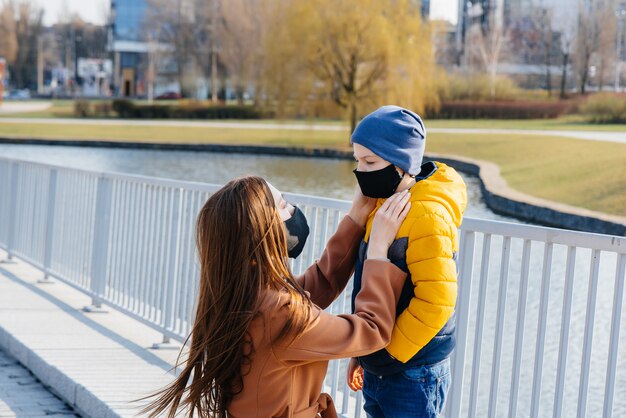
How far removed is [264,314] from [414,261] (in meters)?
0.42

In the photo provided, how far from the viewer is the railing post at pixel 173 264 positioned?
235 inches

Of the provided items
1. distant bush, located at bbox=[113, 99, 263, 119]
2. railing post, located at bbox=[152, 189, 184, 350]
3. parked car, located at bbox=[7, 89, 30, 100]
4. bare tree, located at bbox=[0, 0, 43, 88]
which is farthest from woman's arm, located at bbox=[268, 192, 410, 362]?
bare tree, located at bbox=[0, 0, 43, 88]

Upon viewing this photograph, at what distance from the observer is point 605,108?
188 ft

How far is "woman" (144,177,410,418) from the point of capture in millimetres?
2500

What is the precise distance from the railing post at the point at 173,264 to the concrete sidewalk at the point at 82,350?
0.17m

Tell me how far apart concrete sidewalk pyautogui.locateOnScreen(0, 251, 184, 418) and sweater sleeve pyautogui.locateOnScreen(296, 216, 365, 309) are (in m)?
1.79

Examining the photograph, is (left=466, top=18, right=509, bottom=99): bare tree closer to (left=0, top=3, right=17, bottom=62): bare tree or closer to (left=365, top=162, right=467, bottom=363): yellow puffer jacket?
(left=0, top=3, right=17, bottom=62): bare tree

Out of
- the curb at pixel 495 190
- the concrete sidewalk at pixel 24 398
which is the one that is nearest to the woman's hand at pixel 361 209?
the concrete sidewalk at pixel 24 398

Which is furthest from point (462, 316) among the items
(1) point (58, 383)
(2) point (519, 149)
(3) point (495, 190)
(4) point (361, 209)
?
(2) point (519, 149)

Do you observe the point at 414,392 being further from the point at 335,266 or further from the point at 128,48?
the point at 128,48

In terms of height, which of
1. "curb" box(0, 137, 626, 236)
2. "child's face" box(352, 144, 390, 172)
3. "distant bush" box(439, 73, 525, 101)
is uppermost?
"distant bush" box(439, 73, 525, 101)

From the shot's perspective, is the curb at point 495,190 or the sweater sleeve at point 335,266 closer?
the sweater sleeve at point 335,266

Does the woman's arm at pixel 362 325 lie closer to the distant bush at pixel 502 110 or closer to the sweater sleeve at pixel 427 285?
the sweater sleeve at pixel 427 285

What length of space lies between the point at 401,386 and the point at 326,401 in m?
0.23
